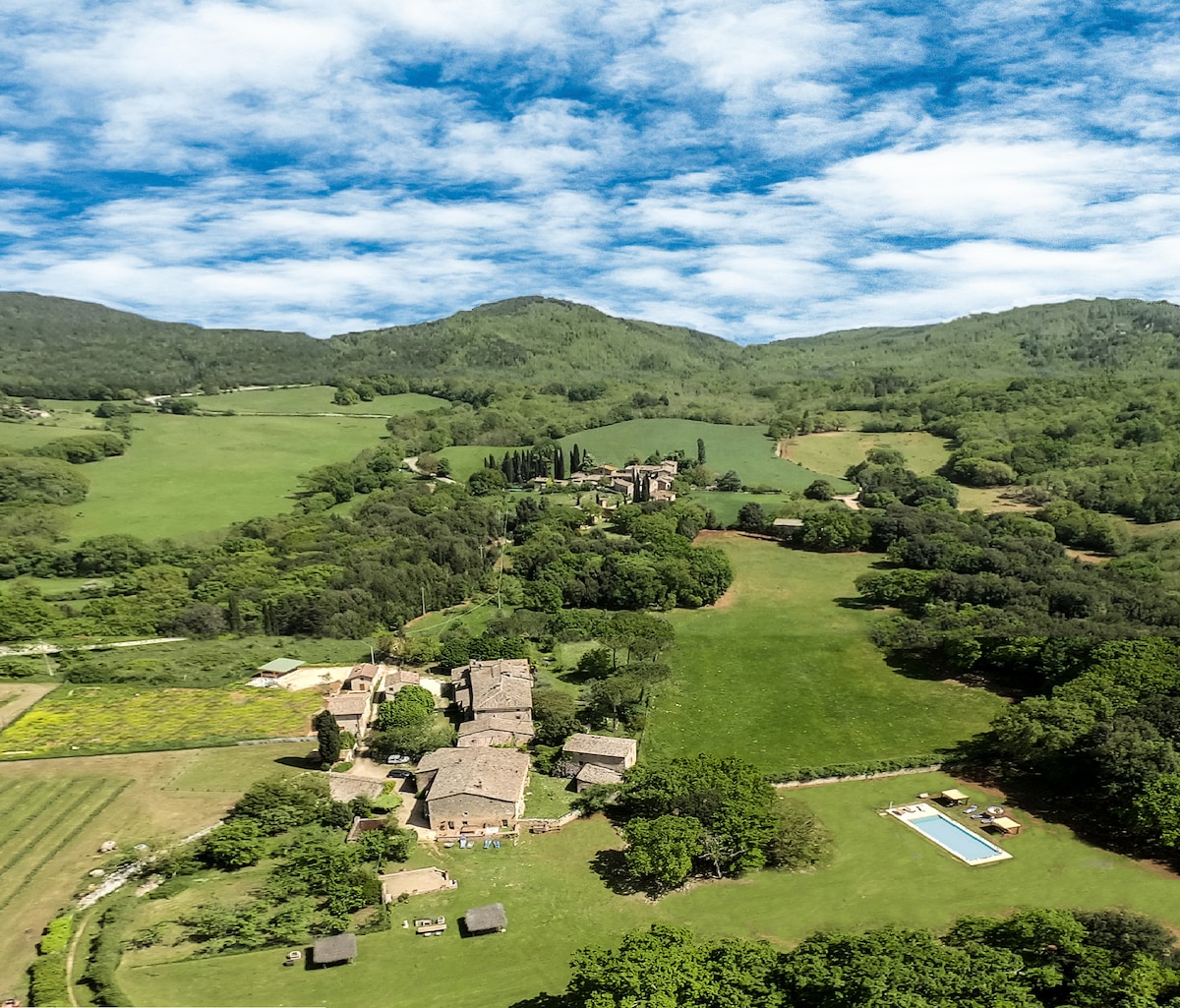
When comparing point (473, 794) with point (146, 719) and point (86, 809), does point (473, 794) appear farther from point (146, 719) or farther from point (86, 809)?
point (146, 719)

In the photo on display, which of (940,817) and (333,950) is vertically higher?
(940,817)

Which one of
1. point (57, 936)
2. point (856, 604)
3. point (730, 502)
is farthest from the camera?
point (730, 502)

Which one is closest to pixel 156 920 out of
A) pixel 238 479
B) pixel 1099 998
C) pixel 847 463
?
pixel 1099 998

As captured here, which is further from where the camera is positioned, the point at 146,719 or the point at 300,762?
the point at 146,719

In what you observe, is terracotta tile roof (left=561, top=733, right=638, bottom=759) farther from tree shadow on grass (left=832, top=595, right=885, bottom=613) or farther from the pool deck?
tree shadow on grass (left=832, top=595, right=885, bottom=613)

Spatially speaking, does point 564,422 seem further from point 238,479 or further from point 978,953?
point 978,953

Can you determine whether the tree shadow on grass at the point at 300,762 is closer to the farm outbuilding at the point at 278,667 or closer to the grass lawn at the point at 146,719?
the grass lawn at the point at 146,719

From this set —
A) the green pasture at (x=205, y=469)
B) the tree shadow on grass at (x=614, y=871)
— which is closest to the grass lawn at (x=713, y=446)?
the green pasture at (x=205, y=469)

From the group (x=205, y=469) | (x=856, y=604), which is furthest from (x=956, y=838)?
(x=205, y=469)
